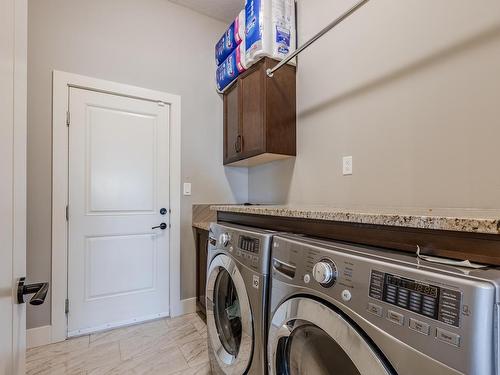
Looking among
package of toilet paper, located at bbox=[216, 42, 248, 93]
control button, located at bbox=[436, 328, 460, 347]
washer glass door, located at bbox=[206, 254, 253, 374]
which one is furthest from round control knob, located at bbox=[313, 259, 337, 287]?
package of toilet paper, located at bbox=[216, 42, 248, 93]

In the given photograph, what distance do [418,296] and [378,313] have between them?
98mm

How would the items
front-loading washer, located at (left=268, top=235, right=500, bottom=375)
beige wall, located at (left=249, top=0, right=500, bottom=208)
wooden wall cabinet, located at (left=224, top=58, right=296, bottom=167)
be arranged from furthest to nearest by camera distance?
1. wooden wall cabinet, located at (left=224, top=58, right=296, bottom=167)
2. beige wall, located at (left=249, top=0, right=500, bottom=208)
3. front-loading washer, located at (left=268, top=235, right=500, bottom=375)

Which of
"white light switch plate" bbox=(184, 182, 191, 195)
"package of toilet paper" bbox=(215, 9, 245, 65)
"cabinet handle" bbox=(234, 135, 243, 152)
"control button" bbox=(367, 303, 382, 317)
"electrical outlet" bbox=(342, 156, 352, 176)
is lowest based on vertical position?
"control button" bbox=(367, 303, 382, 317)

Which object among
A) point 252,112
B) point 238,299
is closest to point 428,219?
point 238,299

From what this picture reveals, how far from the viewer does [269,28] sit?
190 cm

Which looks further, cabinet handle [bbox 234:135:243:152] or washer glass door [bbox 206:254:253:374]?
cabinet handle [bbox 234:135:243:152]

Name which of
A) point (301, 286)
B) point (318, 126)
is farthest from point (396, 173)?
point (301, 286)

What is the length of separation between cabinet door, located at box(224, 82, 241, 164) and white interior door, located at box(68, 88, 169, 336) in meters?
0.58

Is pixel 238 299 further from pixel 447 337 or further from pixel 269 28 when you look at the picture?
pixel 269 28

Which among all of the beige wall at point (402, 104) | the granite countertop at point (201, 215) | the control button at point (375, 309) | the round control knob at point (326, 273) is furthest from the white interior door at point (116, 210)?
the control button at point (375, 309)

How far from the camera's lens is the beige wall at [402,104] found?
1.11 metres

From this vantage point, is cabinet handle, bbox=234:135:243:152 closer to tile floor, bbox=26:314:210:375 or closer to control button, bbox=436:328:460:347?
tile floor, bbox=26:314:210:375

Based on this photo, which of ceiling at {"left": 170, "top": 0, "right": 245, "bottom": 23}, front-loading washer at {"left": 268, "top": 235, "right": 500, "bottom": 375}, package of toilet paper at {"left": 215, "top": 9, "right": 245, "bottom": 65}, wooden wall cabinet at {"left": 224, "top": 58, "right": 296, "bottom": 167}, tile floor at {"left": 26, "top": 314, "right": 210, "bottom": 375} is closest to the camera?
front-loading washer at {"left": 268, "top": 235, "right": 500, "bottom": 375}

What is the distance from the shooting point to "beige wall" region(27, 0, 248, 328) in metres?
1.90
